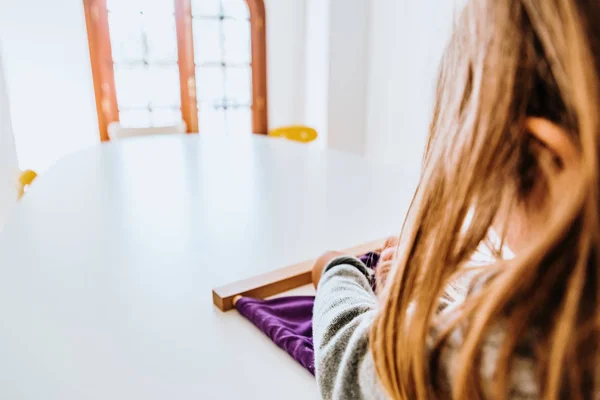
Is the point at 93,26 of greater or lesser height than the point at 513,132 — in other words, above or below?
above

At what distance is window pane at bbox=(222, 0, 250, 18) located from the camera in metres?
3.85

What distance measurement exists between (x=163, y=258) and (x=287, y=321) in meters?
0.40

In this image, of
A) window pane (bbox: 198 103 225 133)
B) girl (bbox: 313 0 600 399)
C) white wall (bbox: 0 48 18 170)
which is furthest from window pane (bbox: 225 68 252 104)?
girl (bbox: 313 0 600 399)

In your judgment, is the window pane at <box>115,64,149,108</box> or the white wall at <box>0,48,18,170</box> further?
the window pane at <box>115,64,149,108</box>

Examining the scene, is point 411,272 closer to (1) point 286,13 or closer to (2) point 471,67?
(2) point 471,67

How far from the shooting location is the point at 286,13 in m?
3.94

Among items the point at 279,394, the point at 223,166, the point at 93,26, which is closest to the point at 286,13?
the point at 93,26

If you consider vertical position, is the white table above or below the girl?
below

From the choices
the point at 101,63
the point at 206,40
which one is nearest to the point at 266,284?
the point at 101,63

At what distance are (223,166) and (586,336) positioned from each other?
1759 millimetres

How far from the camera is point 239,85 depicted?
405cm

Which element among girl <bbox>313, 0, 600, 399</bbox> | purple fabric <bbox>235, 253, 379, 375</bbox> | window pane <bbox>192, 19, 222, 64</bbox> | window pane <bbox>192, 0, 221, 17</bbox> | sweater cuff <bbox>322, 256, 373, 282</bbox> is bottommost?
purple fabric <bbox>235, 253, 379, 375</bbox>

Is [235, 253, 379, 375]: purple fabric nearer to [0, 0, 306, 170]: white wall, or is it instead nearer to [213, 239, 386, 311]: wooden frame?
[213, 239, 386, 311]: wooden frame

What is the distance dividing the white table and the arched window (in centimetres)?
172
